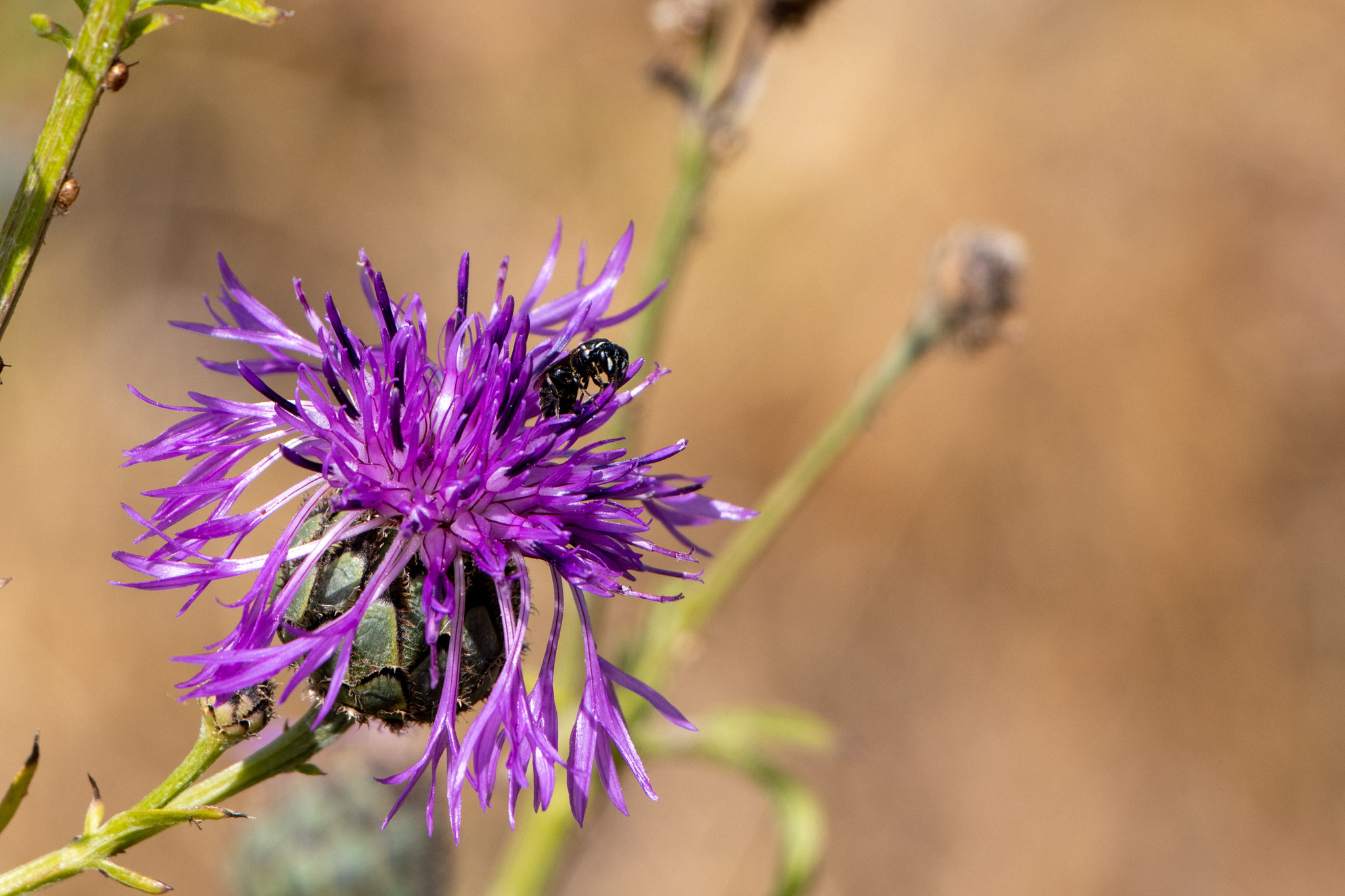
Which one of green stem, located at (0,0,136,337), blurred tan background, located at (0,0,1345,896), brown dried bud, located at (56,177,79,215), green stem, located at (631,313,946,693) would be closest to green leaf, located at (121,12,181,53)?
green stem, located at (0,0,136,337)

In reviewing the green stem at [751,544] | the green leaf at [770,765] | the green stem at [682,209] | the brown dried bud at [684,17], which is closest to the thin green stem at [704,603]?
the green stem at [751,544]

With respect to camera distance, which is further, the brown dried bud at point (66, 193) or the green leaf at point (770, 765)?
the green leaf at point (770, 765)

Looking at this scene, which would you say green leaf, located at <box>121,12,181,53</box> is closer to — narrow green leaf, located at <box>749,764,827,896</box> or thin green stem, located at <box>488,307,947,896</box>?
thin green stem, located at <box>488,307,947,896</box>

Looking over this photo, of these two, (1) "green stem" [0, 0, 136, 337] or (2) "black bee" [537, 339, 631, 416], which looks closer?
(1) "green stem" [0, 0, 136, 337]

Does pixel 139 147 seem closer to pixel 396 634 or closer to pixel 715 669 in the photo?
pixel 715 669

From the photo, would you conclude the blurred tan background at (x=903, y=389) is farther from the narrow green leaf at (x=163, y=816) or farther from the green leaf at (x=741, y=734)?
the narrow green leaf at (x=163, y=816)
